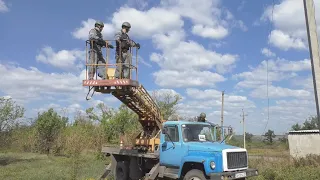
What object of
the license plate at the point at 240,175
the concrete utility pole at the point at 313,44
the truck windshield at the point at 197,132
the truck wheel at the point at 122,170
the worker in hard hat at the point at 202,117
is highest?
the concrete utility pole at the point at 313,44

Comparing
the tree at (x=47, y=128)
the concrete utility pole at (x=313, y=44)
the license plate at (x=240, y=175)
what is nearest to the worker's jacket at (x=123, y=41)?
the license plate at (x=240, y=175)

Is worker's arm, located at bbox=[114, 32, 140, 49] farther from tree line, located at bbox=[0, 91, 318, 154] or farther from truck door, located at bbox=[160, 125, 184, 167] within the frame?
tree line, located at bbox=[0, 91, 318, 154]

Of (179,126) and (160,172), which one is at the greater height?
(179,126)

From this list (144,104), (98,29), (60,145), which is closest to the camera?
(98,29)

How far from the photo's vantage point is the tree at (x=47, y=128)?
139 ft

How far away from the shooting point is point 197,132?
1278cm

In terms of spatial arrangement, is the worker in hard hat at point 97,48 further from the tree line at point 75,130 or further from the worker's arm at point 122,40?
the tree line at point 75,130

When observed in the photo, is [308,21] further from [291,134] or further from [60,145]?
[60,145]

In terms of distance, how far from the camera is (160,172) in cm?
1300

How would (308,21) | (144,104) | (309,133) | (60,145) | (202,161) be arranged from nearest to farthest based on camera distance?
(308,21) < (202,161) < (144,104) < (309,133) < (60,145)

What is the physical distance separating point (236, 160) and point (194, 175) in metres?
1.56

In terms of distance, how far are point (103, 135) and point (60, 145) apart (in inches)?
301

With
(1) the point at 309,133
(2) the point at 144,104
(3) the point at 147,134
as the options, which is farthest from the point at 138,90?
(1) the point at 309,133

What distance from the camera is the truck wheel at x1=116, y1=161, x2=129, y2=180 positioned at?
1574 centimetres
